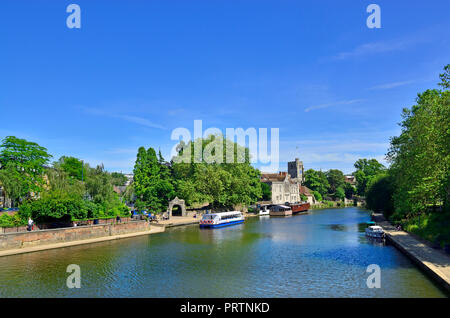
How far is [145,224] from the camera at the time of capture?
49.4m

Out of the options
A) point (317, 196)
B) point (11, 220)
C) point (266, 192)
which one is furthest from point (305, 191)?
point (11, 220)

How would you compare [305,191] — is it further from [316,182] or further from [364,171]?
[364,171]

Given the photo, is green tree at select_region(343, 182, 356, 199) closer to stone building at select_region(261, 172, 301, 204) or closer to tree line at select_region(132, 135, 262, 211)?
stone building at select_region(261, 172, 301, 204)

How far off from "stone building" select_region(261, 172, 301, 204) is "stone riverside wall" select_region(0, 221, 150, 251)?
6895 cm

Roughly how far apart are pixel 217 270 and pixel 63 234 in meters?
20.8

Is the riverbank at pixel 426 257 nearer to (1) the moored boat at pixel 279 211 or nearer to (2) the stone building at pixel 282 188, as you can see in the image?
(1) the moored boat at pixel 279 211

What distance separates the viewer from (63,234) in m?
37.1

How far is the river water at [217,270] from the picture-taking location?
20203mm

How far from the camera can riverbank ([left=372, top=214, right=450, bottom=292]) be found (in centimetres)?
2003

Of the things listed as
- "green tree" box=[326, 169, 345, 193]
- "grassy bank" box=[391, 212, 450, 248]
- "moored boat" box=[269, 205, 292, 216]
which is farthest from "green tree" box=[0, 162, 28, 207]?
"green tree" box=[326, 169, 345, 193]

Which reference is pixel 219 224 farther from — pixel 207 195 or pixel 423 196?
pixel 423 196

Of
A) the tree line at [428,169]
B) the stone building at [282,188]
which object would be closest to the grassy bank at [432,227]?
the tree line at [428,169]
